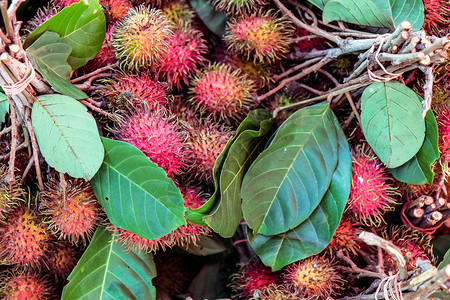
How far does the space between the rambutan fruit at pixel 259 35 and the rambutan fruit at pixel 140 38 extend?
17cm

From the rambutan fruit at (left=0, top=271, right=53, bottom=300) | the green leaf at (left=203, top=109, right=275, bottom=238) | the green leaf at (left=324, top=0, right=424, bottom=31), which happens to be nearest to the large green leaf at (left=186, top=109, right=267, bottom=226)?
the green leaf at (left=203, top=109, right=275, bottom=238)

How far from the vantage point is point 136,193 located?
0.91 meters

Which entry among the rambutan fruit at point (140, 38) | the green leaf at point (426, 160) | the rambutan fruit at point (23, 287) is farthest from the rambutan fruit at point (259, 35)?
the rambutan fruit at point (23, 287)

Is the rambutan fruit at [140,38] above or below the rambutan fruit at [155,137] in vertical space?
above

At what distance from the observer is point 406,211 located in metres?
1.11

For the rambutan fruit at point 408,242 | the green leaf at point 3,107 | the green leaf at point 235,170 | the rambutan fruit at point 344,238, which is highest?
the green leaf at point 3,107

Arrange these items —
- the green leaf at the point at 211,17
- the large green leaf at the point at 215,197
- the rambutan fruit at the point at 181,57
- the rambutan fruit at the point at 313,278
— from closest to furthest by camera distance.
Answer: the large green leaf at the point at 215,197
the rambutan fruit at the point at 313,278
the rambutan fruit at the point at 181,57
the green leaf at the point at 211,17

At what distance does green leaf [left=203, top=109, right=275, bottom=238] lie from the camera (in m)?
0.90

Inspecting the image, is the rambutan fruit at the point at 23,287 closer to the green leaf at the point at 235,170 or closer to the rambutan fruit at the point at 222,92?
the green leaf at the point at 235,170

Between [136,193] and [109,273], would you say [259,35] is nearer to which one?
[136,193]

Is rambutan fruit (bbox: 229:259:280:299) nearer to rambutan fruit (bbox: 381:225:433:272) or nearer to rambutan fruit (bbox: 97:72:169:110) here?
rambutan fruit (bbox: 381:225:433:272)

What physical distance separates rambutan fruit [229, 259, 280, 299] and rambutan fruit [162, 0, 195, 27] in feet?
2.27

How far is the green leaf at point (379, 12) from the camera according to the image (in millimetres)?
962

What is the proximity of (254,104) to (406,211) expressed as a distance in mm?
485
